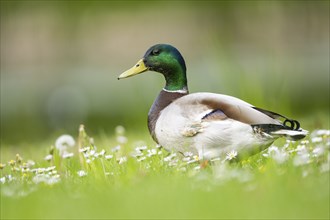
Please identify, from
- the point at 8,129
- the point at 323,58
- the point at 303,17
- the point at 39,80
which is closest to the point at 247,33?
the point at 303,17

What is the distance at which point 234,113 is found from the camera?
4434 mm

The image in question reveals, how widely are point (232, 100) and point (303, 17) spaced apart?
21.9m

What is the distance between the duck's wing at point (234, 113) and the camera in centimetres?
440

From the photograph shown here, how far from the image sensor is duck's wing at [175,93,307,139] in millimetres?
4402

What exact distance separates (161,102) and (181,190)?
4.93 ft

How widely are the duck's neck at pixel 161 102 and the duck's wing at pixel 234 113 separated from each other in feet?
1.34

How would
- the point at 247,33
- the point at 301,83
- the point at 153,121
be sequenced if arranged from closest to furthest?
1. the point at 153,121
2. the point at 301,83
3. the point at 247,33

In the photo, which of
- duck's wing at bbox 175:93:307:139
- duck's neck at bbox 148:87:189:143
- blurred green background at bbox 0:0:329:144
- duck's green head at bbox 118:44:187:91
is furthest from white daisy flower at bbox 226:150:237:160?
blurred green background at bbox 0:0:329:144

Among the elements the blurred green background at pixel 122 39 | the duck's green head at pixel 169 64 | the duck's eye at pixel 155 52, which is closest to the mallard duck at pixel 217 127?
the duck's green head at pixel 169 64

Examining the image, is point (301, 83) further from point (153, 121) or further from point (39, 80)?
point (153, 121)

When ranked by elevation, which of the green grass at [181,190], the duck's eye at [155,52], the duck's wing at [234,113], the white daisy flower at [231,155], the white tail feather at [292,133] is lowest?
the green grass at [181,190]

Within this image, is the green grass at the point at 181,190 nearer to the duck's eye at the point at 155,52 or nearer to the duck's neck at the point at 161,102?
the duck's neck at the point at 161,102

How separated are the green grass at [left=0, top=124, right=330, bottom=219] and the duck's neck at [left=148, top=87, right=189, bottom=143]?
0.89ft

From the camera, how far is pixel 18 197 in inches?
152
